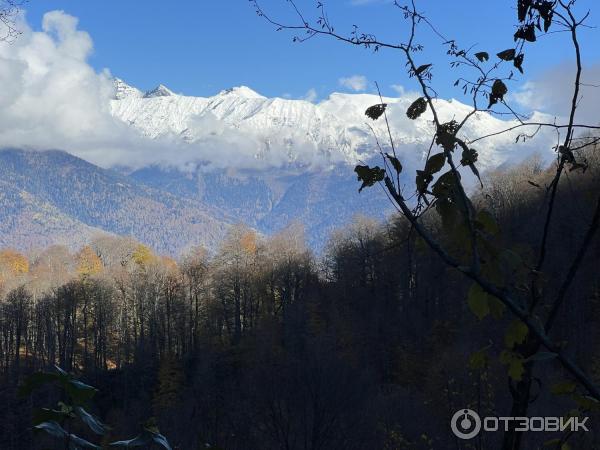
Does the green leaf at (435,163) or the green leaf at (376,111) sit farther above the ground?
the green leaf at (376,111)

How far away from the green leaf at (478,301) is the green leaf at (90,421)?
46.8 inches

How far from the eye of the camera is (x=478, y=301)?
1.28 metres

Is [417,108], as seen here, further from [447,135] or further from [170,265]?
[170,265]

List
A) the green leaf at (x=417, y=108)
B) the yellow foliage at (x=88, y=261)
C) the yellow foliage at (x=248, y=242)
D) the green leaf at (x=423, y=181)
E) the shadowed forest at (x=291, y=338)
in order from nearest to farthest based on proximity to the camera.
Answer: the green leaf at (x=423, y=181)
the green leaf at (x=417, y=108)
the shadowed forest at (x=291, y=338)
the yellow foliage at (x=248, y=242)
the yellow foliage at (x=88, y=261)

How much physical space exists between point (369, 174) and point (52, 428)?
1.17m

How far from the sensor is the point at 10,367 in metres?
48.6

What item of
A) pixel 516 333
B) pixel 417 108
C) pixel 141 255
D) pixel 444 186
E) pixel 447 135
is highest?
pixel 141 255

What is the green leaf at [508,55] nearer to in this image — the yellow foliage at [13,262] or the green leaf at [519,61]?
the green leaf at [519,61]

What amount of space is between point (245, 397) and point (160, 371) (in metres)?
25.2

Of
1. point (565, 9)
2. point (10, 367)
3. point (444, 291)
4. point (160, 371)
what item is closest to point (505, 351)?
point (565, 9)

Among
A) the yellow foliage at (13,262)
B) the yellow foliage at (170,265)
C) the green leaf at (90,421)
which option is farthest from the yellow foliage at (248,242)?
the green leaf at (90,421)

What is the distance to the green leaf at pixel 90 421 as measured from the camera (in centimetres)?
184

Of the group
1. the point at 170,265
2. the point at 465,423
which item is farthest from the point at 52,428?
the point at 170,265

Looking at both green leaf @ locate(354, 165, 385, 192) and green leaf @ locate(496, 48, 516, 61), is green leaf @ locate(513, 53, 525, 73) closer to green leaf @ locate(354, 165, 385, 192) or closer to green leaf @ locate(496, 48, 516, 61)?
green leaf @ locate(496, 48, 516, 61)
